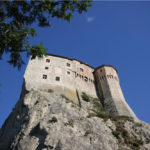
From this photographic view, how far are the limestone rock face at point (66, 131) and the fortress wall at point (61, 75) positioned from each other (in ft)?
18.5

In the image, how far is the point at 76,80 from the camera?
30484mm

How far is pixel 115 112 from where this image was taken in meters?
24.8

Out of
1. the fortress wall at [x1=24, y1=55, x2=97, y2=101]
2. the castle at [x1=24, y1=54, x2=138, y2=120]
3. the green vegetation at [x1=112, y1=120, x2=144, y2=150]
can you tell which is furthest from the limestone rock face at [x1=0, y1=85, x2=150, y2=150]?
the fortress wall at [x1=24, y1=55, x2=97, y2=101]

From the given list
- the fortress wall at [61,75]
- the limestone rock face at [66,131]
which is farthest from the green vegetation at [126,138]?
the fortress wall at [61,75]

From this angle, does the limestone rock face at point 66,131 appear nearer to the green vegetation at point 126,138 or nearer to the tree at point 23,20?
the green vegetation at point 126,138

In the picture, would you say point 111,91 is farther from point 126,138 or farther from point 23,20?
point 23,20

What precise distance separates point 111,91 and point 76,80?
7394 mm

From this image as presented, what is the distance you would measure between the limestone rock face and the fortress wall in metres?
5.65

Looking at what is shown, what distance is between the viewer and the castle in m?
25.7

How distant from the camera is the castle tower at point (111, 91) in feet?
83.3

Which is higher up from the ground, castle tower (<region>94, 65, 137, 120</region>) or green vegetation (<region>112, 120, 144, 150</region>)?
castle tower (<region>94, 65, 137, 120</region>)

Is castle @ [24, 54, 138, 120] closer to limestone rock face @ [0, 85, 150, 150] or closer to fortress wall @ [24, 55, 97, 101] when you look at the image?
fortress wall @ [24, 55, 97, 101]

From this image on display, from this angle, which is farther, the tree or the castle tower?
the castle tower

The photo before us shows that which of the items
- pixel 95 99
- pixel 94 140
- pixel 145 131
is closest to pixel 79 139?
pixel 94 140
